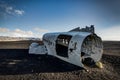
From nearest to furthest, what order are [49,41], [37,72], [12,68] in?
[37,72] → [12,68] → [49,41]

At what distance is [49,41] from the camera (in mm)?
20953

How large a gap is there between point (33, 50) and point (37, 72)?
31.4 ft

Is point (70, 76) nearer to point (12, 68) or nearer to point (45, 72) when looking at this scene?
point (45, 72)

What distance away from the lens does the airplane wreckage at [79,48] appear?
48.8 ft

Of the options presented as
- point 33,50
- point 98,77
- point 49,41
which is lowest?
point 98,77

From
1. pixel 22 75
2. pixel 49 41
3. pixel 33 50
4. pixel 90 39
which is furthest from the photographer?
pixel 33 50

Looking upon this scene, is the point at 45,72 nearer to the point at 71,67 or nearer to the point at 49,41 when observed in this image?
the point at 71,67

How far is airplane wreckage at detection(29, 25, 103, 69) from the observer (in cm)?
1487

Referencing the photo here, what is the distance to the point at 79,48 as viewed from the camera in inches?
567

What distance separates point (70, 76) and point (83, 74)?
1.46 metres

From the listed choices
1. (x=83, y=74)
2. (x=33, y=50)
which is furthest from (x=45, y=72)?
(x=33, y=50)

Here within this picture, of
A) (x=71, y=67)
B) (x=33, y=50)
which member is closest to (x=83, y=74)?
(x=71, y=67)

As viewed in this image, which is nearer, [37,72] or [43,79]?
[43,79]

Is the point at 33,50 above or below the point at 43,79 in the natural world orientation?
above
